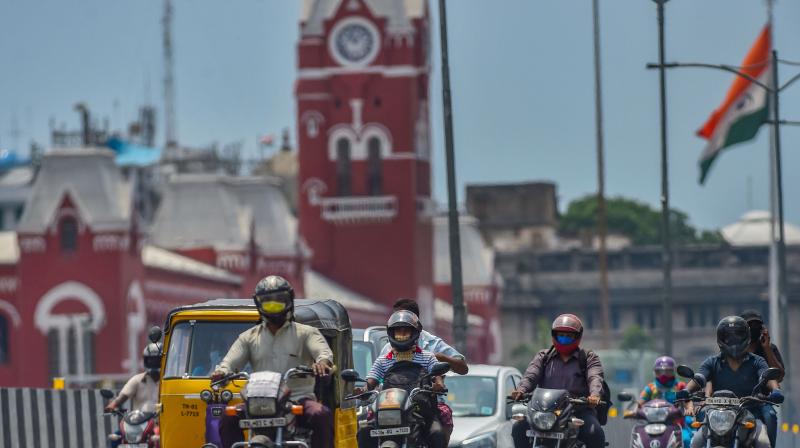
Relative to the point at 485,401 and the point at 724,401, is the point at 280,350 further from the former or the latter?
the point at 485,401

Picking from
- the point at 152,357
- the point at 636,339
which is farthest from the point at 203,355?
the point at 636,339

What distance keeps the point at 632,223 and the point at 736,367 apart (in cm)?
15375

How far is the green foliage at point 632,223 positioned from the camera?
6693 inches

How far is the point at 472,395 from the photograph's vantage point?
22984mm

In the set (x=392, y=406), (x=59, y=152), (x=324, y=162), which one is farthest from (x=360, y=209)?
(x=392, y=406)

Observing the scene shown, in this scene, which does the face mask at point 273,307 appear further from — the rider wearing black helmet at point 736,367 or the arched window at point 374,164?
the arched window at point 374,164

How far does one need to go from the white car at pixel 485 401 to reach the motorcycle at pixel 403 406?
4623mm

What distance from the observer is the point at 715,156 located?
1959 inches

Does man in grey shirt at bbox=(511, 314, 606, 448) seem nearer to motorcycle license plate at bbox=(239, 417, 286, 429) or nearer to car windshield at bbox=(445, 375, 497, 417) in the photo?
motorcycle license plate at bbox=(239, 417, 286, 429)

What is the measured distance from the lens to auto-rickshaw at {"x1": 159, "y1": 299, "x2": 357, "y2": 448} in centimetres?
1808

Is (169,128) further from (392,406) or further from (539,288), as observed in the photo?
(392,406)

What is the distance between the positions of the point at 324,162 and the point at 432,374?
7578 centimetres

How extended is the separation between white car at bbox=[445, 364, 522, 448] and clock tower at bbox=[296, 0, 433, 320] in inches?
2635

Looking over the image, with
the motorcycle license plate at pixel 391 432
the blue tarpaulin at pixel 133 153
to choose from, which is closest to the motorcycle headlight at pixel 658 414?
the motorcycle license plate at pixel 391 432
